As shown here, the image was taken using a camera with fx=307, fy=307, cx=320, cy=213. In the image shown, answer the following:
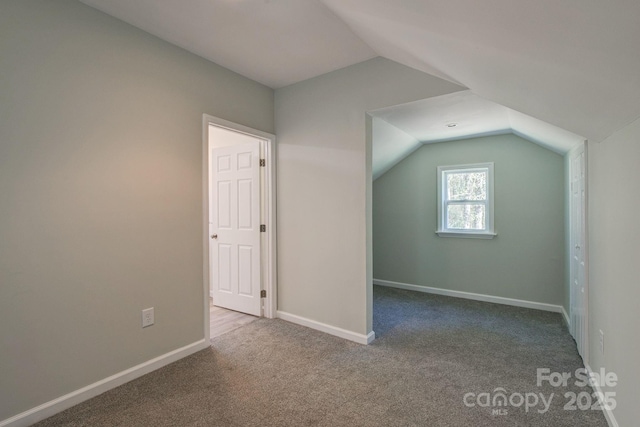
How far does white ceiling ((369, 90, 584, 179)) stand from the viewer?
2674 millimetres

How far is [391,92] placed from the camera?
2719 mm

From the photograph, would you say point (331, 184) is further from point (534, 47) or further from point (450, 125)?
point (534, 47)

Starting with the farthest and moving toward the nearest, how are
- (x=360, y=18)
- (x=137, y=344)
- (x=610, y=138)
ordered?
(x=137, y=344), (x=360, y=18), (x=610, y=138)

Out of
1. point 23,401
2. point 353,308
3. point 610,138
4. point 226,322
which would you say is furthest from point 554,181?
point 23,401

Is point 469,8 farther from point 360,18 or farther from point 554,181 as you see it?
point 554,181

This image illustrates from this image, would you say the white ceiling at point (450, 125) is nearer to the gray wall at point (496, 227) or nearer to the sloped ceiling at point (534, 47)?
the gray wall at point (496, 227)

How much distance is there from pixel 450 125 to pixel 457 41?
2246 millimetres

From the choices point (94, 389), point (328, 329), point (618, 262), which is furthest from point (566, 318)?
point (94, 389)

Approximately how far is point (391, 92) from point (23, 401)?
3332 mm

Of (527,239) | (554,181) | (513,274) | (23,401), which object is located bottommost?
(23,401)

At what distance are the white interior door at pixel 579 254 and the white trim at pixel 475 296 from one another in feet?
2.69

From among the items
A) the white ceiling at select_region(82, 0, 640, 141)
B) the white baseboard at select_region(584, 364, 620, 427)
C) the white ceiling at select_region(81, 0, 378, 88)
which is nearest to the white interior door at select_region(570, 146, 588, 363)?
the white baseboard at select_region(584, 364, 620, 427)

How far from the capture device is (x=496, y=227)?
4.05m

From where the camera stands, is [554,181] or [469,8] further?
[554,181]
